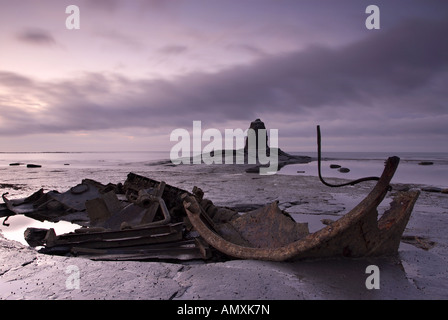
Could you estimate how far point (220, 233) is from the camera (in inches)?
180

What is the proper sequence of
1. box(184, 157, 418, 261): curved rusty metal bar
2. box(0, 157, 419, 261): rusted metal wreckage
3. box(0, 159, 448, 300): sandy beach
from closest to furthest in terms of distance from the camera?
box(0, 159, 448, 300): sandy beach, box(184, 157, 418, 261): curved rusty metal bar, box(0, 157, 419, 261): rusted metal wreckage

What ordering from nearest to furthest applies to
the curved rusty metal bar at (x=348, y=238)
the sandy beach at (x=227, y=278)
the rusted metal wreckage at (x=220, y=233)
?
the sandy beach at (x=227, y=278) → the curved rusty metal bar at (x=348, y=238) → the rusted metal wreckage at (x=220, y=233)

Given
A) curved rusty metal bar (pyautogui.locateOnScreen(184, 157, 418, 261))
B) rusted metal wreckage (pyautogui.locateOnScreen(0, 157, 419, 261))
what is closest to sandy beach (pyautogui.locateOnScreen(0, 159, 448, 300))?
curved rusty metal bar (pyautogui.locateOnScreen(184, 157, 418, 261))

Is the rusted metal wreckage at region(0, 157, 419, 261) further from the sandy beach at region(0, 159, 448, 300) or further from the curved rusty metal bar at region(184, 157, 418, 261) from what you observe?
the sandy beach at region(0, 159, 448, 300)

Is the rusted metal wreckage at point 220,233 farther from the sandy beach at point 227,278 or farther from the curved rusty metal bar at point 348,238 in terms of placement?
the sandy beach at point 227,278

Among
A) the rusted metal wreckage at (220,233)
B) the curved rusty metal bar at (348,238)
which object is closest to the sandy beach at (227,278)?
the curved rusty metal bar at (348,238)

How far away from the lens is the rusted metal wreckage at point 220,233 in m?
3.35

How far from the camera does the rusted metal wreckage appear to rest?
132 inches

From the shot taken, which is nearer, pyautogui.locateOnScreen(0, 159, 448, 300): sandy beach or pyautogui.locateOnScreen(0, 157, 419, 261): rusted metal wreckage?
pyautogui.locateOnScreen(0, 159, 448, 300): sandy beach

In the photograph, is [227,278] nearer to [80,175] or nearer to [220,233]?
[220,233]

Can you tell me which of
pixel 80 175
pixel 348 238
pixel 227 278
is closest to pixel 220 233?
pixel 227 278

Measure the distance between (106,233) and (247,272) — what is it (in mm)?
2653
